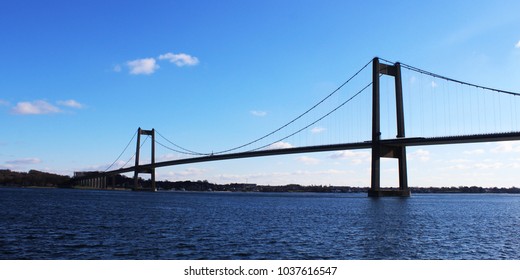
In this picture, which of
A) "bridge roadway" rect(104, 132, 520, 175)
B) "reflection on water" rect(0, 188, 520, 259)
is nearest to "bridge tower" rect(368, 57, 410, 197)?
"bridge roadway" rect(104, 132, 520, 175)

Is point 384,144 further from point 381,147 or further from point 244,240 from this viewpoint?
point 244,240

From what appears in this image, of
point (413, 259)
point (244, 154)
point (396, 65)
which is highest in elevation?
point (396, 65)

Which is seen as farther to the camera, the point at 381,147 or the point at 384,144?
the point at 381,147

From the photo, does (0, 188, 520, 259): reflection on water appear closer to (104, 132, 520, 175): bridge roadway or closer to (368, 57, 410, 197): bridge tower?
(104, 132, 520, 175): bridge roadway

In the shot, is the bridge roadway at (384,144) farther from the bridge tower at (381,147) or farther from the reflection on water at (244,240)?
the reflection on water at (244,240)

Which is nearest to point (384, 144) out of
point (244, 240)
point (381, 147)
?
point (381, 147)

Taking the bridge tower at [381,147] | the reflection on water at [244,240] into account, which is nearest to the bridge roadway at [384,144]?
the bridge tower at [381,147]
